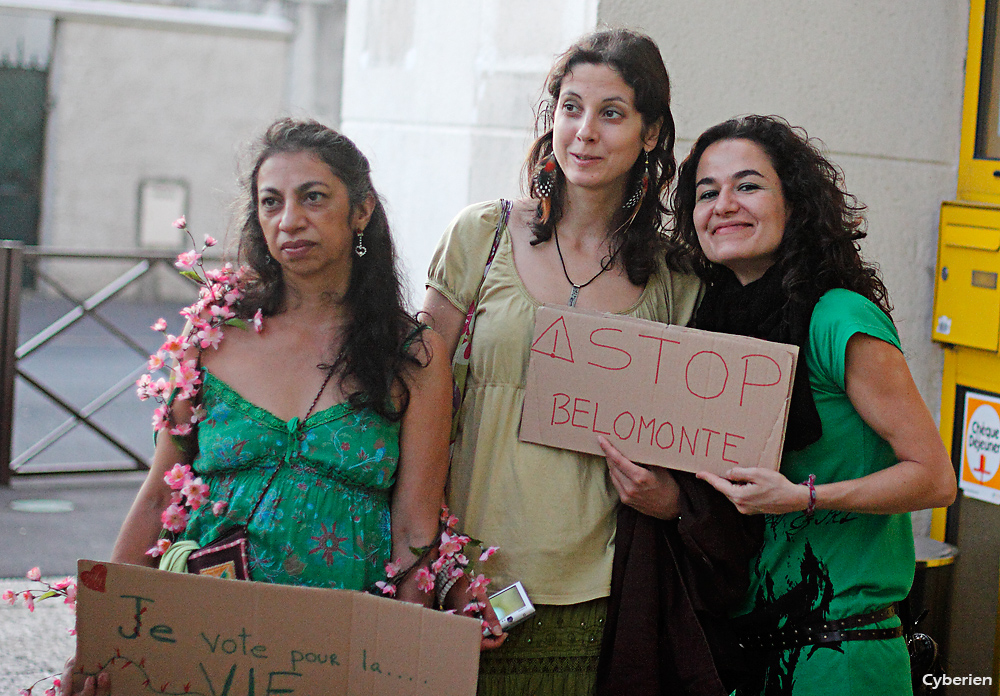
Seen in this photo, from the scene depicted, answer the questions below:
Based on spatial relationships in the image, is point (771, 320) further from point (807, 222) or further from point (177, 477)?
point (177, 477)

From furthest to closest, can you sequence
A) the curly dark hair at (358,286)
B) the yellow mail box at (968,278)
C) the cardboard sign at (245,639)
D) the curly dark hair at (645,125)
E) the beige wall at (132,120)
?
1. the beige wall at (132,120)
2. the yellow mail box at (968,278)
3. the curly dark hair at (645,125)
4. the curly dark hair at (358,286)
5. the cardboard sign at (245,639)

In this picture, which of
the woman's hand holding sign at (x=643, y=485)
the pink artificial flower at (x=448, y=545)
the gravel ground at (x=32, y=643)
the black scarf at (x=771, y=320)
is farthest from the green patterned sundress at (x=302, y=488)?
the gravel ground at (x=32, y=643)

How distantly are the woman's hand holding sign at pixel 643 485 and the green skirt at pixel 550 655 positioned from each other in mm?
238

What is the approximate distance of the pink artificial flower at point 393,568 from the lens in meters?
2.10

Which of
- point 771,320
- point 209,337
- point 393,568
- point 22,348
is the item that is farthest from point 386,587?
point 22,348

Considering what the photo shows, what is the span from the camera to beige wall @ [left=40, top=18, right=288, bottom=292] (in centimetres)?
1322

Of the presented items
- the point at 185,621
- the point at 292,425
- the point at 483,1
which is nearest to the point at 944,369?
the point at 483,1

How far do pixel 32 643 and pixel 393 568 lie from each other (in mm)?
2334

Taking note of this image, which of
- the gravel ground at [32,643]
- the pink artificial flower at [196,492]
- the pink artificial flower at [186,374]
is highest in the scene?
the pink artificial flower at [186,374]

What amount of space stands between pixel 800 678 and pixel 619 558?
17.6 inches

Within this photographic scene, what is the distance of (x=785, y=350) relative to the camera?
2.03m

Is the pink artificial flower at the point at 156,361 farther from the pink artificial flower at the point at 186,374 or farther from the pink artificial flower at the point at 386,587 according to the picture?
the pink artificial flower at the point at 386,587

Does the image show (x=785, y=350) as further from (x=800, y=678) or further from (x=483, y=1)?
(x=483, y=1)

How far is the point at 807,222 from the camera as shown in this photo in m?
2.18
